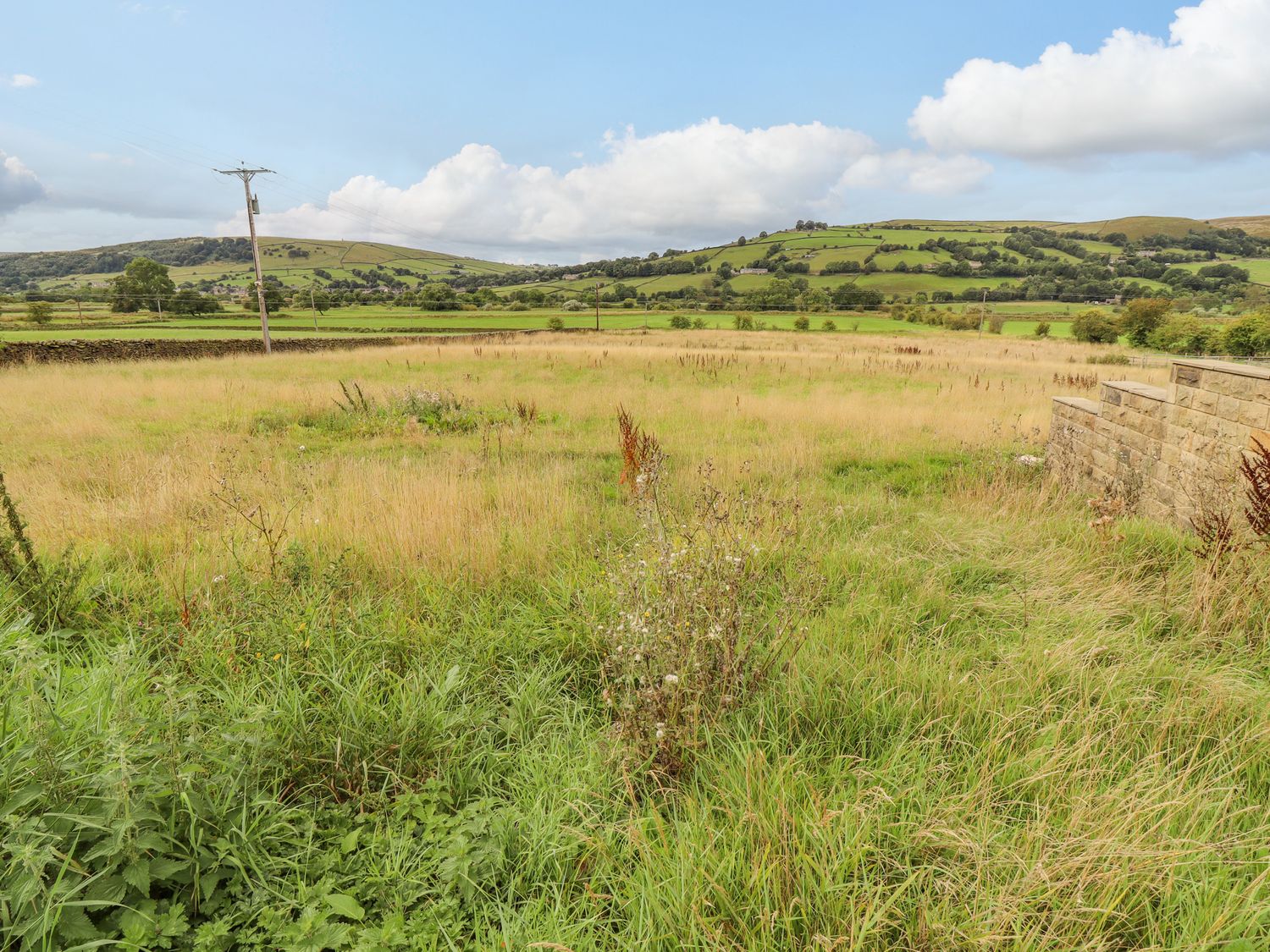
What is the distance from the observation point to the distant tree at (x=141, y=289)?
53.1 meters

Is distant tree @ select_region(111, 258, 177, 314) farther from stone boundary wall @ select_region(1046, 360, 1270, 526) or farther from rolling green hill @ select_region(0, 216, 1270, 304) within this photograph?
stone boundary wall @ select_region(1046, 360, 1270, 526)

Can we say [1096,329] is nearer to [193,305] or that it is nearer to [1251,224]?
[193,305]

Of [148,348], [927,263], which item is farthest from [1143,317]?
[148,348]

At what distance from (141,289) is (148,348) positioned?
42.9 metres

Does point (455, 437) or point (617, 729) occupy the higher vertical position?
point (455, 437)

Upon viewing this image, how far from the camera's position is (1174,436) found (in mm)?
5285

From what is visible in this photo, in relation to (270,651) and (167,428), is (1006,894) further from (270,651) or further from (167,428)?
(167,428)

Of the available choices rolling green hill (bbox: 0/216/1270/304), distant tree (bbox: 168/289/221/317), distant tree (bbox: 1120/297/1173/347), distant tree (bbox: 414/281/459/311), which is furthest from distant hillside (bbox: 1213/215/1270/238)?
distant tree (bbox: 168/289/221/317)

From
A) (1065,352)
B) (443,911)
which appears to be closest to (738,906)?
(443,911)

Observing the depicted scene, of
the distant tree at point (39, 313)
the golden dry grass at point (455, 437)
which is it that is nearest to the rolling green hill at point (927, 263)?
the distant tree at point (39, 313)

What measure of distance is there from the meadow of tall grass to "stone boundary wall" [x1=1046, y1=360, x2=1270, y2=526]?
739mm

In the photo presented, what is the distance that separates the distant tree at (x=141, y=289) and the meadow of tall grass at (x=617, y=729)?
65781 millimetres

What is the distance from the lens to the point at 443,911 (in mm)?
1783

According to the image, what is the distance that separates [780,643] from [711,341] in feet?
114
